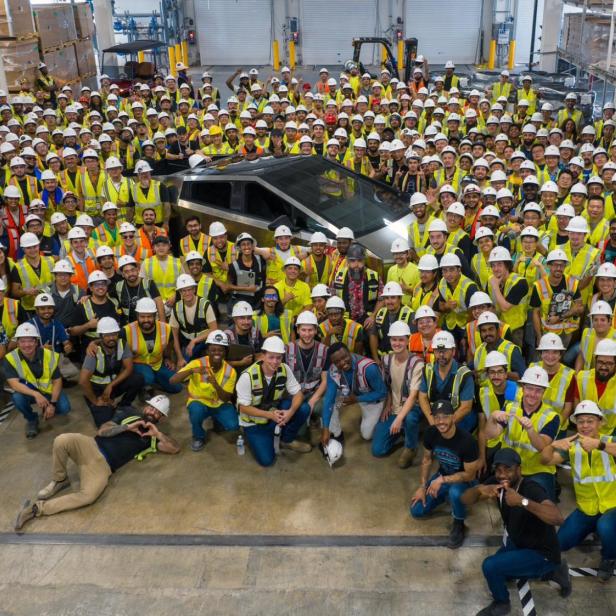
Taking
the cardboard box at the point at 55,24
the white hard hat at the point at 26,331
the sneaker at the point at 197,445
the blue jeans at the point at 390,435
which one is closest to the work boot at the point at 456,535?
the blue jeans at the point at 390,435

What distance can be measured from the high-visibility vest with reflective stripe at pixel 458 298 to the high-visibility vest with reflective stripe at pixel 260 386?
5.64 ft

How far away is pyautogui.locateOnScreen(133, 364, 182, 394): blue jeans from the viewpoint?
6758 mm

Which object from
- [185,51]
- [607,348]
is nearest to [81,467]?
[607,348]

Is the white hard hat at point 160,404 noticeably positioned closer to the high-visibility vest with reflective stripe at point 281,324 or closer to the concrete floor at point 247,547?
the concrete floor at point 247,547

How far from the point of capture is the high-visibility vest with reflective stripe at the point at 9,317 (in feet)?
22.2

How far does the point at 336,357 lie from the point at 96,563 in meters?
2.46

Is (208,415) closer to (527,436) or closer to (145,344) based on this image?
(145,344)

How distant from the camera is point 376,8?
88.0ft

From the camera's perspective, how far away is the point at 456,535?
4820 mm

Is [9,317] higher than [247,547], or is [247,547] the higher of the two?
[9,317]

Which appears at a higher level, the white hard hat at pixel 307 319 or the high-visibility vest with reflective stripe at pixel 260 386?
the white hard hat at pixel 307 319

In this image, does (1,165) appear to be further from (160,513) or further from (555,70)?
(555,70)

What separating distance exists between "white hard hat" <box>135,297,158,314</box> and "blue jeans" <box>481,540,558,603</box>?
3835mm

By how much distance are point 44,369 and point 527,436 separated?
4.39 metres
